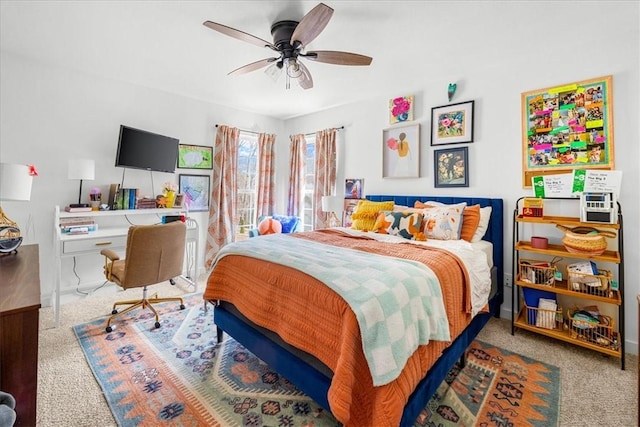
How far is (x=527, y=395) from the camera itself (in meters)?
1.82

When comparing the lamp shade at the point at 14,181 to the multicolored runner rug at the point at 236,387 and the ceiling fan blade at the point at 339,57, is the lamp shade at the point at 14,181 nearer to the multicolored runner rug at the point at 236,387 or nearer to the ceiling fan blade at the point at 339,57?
the multicolored runner rug at the point at 236,387

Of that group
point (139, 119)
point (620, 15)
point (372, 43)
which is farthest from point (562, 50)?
point (139, 119)

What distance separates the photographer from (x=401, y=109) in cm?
365

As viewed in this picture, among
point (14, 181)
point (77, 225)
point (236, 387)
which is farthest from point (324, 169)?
point (14, 181)

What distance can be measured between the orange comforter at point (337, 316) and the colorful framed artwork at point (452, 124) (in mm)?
1609

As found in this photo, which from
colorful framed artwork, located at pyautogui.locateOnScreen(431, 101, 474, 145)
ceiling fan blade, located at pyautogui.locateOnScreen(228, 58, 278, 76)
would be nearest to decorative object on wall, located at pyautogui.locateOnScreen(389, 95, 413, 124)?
colorful framed artwork, located at pyautogui.locateOnScreen(431, 101, 474, 145)

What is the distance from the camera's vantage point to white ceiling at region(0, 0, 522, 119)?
6.84 feet

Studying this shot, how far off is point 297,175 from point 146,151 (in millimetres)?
2255

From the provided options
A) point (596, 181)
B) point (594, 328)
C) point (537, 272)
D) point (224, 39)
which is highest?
point (224, 39)

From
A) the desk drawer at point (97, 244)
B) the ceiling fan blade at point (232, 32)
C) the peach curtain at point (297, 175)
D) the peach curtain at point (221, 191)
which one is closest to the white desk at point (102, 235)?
the desk drawer at point (97, 244)

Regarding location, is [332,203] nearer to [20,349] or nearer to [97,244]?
[97,244]

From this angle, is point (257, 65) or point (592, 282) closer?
point (592, 282)

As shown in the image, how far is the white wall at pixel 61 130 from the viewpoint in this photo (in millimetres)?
2900

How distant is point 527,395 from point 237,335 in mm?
1955
